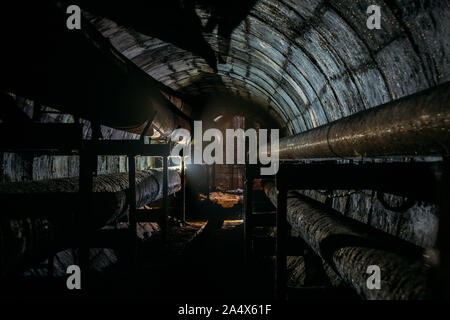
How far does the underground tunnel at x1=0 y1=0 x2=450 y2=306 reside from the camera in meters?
1.53

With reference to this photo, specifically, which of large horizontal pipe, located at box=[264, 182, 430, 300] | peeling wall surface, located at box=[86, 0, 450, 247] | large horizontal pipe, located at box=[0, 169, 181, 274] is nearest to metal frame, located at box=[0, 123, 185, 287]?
large horizontal pipe, located at box=[0, 169, 181, 274]

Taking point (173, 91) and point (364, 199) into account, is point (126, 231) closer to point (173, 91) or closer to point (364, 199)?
point (364, 199)

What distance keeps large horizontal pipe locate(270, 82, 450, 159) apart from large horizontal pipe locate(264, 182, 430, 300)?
63cm

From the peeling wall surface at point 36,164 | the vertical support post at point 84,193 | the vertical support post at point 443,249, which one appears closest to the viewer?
the vertical support post at point 443,249

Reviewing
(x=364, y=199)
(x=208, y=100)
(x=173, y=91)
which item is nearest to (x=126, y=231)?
(x=364, y=199)

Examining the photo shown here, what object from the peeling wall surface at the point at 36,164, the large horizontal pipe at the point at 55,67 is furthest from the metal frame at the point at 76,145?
the peeling wall surface at the point at 36,164

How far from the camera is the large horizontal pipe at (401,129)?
3.77 feet

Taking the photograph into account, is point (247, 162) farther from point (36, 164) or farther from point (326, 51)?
point (36, 164)

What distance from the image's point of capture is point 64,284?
9.53 ft

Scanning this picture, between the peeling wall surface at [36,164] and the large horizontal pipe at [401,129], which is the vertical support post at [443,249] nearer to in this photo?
the large horizontal pipe at [401,129]

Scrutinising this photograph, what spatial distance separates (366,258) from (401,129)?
81 cm

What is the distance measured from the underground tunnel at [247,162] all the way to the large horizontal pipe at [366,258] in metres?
0.01

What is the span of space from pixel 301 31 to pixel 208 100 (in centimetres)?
814

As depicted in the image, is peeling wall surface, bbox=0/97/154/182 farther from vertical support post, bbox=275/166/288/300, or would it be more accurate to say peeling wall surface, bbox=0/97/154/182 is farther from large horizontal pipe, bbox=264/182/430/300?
large horizontal pipe, bbox=264/182/430/300
